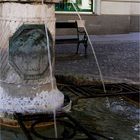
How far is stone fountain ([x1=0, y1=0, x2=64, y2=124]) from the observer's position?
4.38 metres

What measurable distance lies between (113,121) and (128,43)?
9.20 metres

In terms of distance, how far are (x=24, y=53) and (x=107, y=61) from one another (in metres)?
5.07

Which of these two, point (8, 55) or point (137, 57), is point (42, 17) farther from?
point (137, 57)

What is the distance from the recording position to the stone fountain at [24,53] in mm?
4375

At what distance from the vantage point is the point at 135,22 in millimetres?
17094

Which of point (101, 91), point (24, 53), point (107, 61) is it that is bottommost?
point (107, 61)

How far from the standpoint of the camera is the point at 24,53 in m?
4.43

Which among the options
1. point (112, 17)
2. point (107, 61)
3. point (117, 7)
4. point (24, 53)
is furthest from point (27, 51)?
point (117, 7)

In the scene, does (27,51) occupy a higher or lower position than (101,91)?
higher

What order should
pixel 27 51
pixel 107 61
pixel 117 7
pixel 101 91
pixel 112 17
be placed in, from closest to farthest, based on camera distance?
pixel 27 51, pixel 101 91, pixel 107 61, pixel 112 17, pixel 117 7

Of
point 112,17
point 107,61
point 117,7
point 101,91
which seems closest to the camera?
point 101,91

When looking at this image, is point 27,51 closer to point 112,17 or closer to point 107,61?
point 107,61

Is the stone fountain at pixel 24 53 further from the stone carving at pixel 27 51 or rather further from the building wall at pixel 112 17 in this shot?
the building wall at pixel 112 17

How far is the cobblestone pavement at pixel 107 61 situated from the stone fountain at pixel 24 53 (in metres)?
2.07
